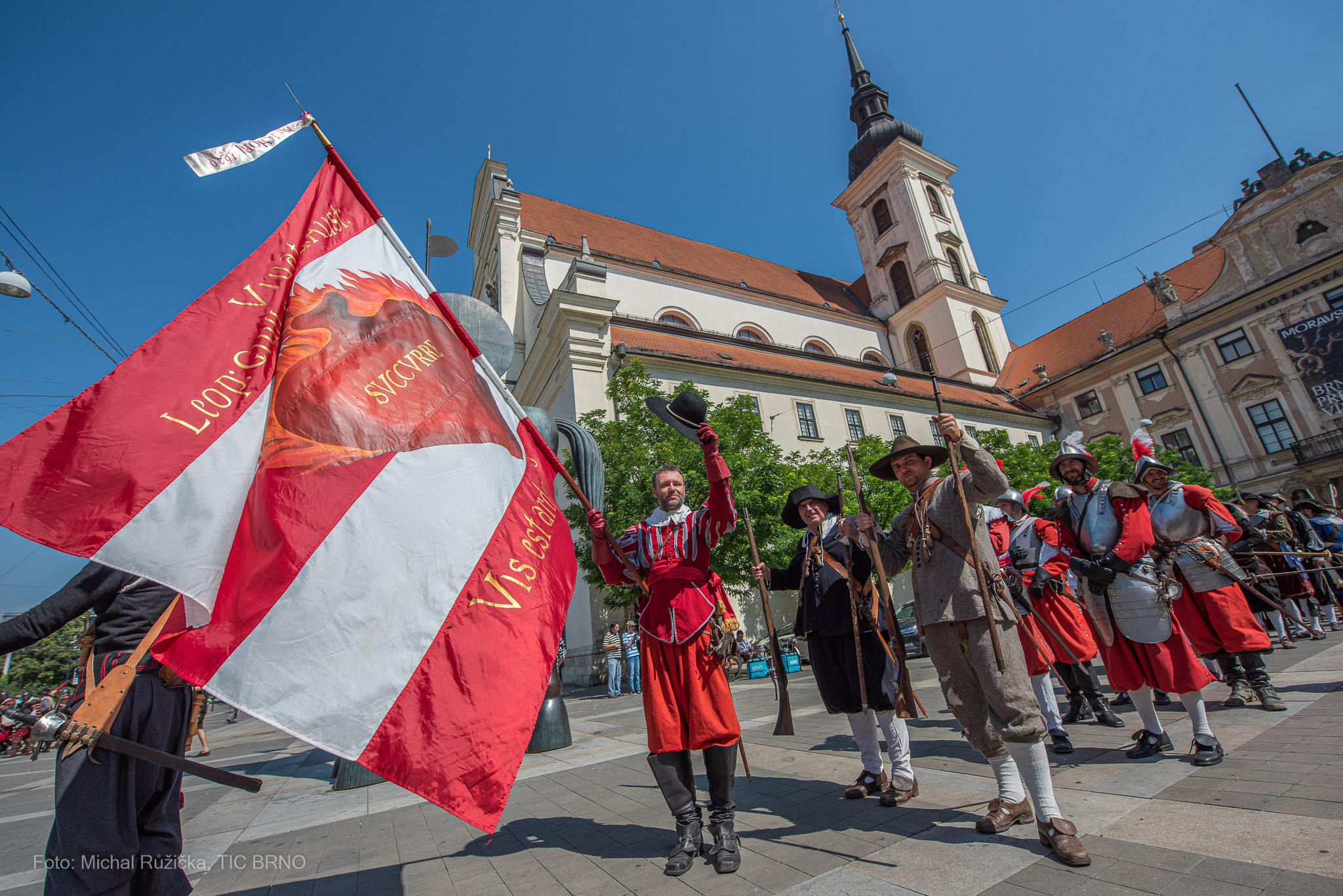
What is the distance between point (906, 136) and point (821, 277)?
33.3 feet

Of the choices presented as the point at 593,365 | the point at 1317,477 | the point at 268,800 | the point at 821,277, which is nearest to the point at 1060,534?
the point at 268,800

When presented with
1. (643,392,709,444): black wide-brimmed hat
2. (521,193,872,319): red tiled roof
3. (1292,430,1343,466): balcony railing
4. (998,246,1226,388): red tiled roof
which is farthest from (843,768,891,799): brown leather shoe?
(998,246,1226,388): red tiled roof

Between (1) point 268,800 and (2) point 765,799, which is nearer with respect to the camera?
(2) point 765,799

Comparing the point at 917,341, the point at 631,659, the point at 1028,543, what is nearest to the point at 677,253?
the point at 917,341

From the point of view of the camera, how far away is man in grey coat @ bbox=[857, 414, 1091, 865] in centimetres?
268

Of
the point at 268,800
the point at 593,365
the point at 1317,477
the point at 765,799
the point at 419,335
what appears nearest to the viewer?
the point at 419,335

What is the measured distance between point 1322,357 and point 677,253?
2986 centimetres

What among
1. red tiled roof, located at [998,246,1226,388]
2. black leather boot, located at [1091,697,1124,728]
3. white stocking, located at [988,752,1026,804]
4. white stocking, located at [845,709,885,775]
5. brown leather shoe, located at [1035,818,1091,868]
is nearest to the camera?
brown leather shoe, located at [1035,818,1091,868]

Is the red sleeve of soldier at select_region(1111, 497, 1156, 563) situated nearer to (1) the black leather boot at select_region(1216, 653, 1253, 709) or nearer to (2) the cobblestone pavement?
(2) the cobblestone pavement

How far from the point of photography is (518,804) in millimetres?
4336

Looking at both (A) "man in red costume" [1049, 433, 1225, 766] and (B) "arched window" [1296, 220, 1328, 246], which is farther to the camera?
(B) "arched window" [1296, 220, 1328, 246]

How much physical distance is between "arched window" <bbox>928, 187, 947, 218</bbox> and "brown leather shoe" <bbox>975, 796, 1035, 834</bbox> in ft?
135

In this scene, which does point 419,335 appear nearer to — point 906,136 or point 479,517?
point 479,517

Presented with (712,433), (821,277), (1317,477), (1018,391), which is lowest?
(712,433)
